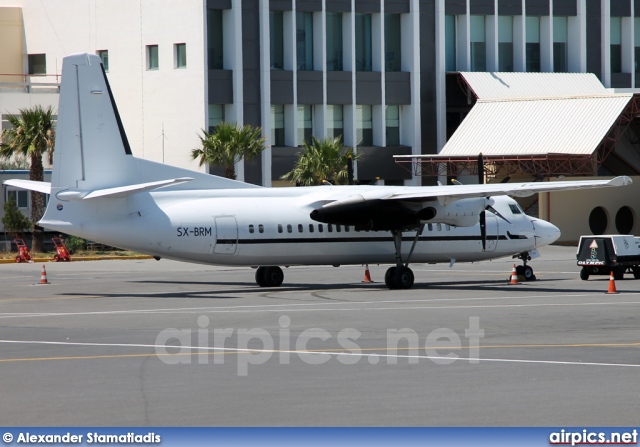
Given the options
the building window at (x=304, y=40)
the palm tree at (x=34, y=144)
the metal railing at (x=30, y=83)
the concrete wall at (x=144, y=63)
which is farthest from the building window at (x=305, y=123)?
the palm tree at (x=34, y=144)


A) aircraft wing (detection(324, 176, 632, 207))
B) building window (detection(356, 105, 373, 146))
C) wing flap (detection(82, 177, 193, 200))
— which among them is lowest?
aircraft wing (detection(324, 176, 632, 207))

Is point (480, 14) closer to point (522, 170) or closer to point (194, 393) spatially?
point (522, 170)

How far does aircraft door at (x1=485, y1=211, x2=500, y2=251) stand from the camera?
31281mm

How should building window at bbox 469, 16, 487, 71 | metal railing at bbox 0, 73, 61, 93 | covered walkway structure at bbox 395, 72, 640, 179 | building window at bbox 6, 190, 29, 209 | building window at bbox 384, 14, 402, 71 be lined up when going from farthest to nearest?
building window at bbox 469, 16, 487, 71 < building window at bbox 384, 14, 402, 71 < metal railing at bbox 0, 73, 61, 93 < covered walkway structure at bbox 395, 72, 640, 179 < building window at bbox 6, 190, 29, 209

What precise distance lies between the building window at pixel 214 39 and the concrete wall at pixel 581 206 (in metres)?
18.1

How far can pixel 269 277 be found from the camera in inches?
1177

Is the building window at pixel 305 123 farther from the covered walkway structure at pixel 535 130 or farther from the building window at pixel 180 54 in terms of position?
the building window at pixel 180 54

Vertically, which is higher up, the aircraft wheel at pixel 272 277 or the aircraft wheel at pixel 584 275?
the aircraft wheel at pixel 272 277

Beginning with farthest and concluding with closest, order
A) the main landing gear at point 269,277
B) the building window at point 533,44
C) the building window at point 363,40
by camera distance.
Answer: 1. the building window at point 533,44
2. the building window at point 363,40
3. the main landing gear at point 269,277

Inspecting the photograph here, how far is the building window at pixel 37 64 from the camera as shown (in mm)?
61469

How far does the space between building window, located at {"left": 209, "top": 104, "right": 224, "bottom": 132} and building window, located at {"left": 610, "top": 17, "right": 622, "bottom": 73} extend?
2542 cm

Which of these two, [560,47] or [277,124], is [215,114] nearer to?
[277,124]

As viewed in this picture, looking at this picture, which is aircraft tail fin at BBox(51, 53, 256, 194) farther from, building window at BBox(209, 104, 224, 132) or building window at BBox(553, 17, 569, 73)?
building window at BBox(553, 17, 569, 73)

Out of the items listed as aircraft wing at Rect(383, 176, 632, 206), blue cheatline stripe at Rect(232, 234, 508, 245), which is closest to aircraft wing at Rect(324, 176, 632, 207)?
aircraft wing at Rect(383, 176, 632, 206)
